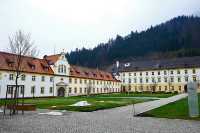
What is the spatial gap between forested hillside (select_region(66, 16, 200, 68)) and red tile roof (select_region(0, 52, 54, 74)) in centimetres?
8747

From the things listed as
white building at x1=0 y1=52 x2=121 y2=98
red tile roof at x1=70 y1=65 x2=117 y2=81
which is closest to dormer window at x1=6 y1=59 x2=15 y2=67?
white building at x1=0 y1=52 x2=121 y2=98

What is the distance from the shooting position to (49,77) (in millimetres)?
55812

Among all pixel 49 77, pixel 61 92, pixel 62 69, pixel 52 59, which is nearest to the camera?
pixel 49 77

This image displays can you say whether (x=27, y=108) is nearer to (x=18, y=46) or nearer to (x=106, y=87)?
(x=18, y=46)

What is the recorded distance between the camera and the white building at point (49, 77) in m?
46.6

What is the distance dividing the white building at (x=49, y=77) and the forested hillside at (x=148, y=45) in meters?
72.7

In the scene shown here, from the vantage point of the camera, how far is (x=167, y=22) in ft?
564

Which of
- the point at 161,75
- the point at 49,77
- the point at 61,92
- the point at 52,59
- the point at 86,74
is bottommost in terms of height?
the point at 61,92

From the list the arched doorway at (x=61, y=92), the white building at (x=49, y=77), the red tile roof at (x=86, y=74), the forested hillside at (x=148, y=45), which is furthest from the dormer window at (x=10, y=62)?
the forested hillside at (x=148, y=45)

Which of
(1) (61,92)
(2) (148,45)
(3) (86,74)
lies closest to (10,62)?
(1) (61,92)

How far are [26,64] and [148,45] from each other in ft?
361

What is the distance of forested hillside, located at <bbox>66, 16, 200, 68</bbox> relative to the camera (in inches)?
5502

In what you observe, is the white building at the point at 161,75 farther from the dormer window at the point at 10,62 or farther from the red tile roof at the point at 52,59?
the dormer window at the point at 10,62

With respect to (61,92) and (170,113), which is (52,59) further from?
(170,113)
